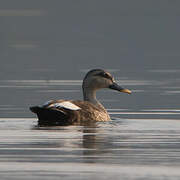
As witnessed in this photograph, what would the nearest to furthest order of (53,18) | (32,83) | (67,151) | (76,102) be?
(67,151) → (76,102) → (32,83) → (53,18)

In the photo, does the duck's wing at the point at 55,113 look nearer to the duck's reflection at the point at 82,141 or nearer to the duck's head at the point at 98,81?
the duck's reflection at the point at 82,141

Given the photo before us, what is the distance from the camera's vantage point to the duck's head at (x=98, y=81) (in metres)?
23.9

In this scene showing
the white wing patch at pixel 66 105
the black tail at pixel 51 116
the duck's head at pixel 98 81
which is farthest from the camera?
the duck's head at pixel 98 81

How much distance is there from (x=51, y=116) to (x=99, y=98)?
6.34 m

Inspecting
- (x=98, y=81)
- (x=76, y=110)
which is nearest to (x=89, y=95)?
(x=98, y=81)

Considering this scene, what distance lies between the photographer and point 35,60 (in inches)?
1718

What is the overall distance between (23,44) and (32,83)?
82.0ft

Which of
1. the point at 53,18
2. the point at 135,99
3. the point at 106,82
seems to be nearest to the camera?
the point at 106,82

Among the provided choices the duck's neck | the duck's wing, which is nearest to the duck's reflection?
the duck's wing

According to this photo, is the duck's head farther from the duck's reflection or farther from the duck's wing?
the duck's reflection

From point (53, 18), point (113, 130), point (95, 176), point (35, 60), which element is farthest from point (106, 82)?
point (53, 18)

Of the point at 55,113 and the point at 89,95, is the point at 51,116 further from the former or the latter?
the point at 89,95

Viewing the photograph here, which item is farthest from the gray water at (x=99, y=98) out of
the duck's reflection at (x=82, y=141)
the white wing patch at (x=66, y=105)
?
the white wing patch at (x=66, y=105)

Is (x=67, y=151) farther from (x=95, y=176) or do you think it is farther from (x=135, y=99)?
(x=135, y=99)
